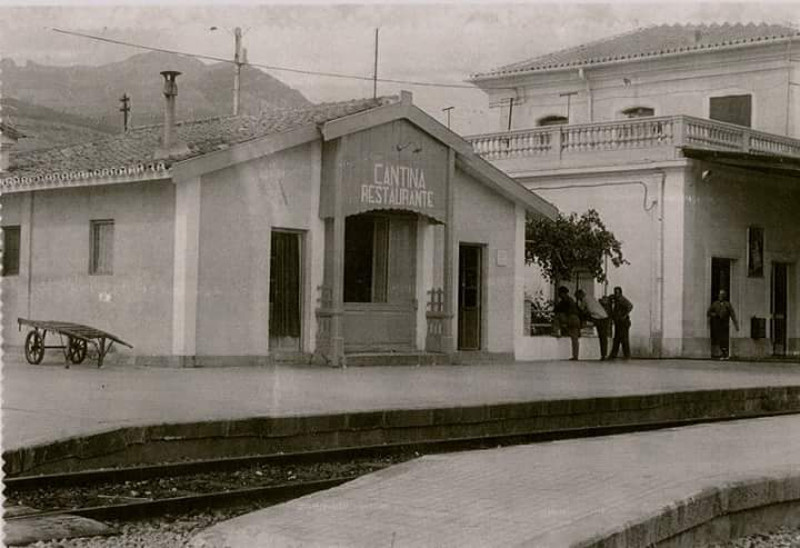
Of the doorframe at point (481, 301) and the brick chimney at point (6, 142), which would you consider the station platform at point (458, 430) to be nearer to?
the doorframe at point (481, 301)

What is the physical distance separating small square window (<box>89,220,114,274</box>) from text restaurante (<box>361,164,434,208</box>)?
379 cm

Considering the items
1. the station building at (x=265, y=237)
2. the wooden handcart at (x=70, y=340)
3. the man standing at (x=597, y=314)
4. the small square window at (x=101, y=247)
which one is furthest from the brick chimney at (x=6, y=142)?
the man standing at (x=597, y=314)

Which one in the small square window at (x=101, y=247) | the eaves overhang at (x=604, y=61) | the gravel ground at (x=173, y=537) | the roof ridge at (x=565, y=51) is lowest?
the gravel ground at (x=173, y=537)

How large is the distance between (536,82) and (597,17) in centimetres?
1922

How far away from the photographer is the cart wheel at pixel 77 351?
16.5m

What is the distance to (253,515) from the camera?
20.9 feet

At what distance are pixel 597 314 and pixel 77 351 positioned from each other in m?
9.84

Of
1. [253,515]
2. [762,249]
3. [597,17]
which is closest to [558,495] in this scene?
[253,515]

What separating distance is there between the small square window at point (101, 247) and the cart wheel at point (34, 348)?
4.25ft

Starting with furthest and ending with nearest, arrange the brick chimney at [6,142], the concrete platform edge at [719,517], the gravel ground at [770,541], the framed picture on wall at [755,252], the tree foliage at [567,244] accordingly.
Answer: the framed picture on wall at [755,252] < the tree foliage at [567,244] < the brick chimney at [6,142] < the gravel ground at [770,541] < the concrete platform edge at [719,517]

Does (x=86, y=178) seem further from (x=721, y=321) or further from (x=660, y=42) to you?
(x=660, y=42)

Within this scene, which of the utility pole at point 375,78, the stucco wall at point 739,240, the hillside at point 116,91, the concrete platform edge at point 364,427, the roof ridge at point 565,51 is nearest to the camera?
the concrete platform edge at point 364,427

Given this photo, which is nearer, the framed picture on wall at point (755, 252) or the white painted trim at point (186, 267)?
the white painted trim at point (186, 267)

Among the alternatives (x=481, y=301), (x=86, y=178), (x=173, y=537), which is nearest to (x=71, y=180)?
(x=86, y=178)
